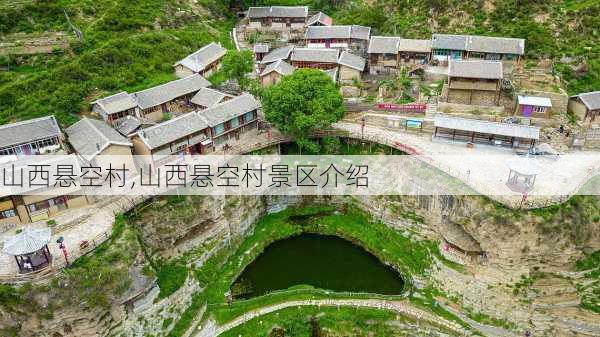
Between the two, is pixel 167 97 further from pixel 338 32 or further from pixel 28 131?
pixel 338 32

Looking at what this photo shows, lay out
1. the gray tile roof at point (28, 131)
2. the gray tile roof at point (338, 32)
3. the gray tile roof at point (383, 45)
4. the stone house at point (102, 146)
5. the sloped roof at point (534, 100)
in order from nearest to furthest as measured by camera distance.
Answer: the stone house at point (102, 146)
the gray tile roof at point (28, 131)
the sloped roof at point (534, 100)
the gray tile roof at point (383, 45)
the gray tile roof at point (338, 32)

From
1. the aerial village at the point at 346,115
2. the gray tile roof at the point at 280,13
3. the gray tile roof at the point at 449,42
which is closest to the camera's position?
the aerial village at the point at 346,115

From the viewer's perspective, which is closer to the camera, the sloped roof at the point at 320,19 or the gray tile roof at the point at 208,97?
the gray tile roof at the point at 208,97

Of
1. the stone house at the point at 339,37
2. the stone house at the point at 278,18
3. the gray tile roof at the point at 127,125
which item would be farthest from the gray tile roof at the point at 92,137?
the stone house at the point at 278,18

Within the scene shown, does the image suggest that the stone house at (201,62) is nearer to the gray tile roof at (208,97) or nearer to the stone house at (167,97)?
the stone house at (167,97)

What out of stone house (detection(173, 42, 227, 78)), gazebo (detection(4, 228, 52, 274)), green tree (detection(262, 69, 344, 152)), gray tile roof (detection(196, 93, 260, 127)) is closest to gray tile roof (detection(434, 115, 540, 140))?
green tree (detection(262, 69, 344, 152))

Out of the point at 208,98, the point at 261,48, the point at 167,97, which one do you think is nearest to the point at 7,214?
the point at 167,97

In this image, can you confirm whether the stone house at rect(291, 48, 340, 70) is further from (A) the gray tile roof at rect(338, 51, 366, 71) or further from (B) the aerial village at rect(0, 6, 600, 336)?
(A) the gray tile roof at rect(338, 51, 366, 71)
